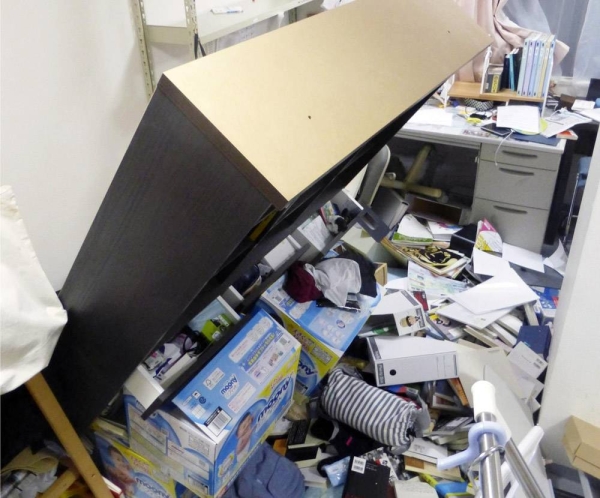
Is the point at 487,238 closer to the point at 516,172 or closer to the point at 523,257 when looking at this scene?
the point at 523,257

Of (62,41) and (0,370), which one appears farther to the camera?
(62,41)

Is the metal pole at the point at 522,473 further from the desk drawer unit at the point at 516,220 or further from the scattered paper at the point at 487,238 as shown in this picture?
the desk drawer unit at the point at 516,220

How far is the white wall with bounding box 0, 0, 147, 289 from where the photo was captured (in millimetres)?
1183

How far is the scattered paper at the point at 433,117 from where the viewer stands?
261 centimetres

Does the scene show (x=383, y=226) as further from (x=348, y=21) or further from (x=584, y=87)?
(x=584, y=87)

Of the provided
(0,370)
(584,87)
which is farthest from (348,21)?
(584,87)

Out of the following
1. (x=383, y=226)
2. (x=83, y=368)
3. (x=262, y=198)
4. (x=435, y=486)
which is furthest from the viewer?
(x=383, y=226)

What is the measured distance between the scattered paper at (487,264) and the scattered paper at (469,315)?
10.1 inches

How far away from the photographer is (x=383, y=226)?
1.79 m

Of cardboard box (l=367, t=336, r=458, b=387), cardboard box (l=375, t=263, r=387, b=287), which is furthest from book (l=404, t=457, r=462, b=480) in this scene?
cardboard box (l=375, t=263, r=387, b=287)

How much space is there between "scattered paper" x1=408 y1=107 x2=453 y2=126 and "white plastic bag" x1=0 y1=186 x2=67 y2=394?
2109mm

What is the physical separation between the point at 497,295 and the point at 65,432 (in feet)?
6.01

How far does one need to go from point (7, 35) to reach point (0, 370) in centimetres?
76

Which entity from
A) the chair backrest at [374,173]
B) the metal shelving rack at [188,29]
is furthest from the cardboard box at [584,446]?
the metal shelving rack at [188,29]
